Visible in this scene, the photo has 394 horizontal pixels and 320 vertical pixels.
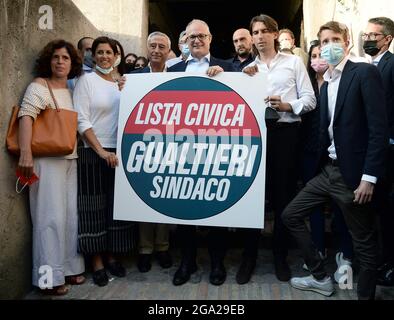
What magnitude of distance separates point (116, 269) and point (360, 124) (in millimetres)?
2105

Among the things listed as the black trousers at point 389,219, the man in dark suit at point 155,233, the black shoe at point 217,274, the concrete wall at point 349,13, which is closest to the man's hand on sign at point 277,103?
the black trousers at point 389,219

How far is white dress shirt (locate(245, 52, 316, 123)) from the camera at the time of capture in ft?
9.71

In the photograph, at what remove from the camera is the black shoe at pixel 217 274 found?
2.97 metres

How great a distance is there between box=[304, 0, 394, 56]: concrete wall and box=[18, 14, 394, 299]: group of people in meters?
1.37

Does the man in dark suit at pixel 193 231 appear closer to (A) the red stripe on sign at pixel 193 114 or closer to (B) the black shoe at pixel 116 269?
(A) the red stripe on sign at pixel 193 114

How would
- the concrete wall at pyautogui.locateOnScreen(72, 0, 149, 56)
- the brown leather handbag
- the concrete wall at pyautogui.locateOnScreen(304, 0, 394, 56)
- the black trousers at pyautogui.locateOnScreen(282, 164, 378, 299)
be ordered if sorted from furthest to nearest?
the concrete wall at pyautogui.locateOnScreen(72, 0, 149, 56), the concrete wall at pyautogui.locateOnScreen(304, 0, 394, 56), the brown leather handbag, the black trousers at pyautogui.locateOnScreen(282, 164, 378, 299)

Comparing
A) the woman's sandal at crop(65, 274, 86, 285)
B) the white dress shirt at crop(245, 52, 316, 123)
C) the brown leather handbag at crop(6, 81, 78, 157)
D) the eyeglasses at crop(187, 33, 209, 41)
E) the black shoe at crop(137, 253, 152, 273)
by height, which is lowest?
the woman's sandal at crop(65, 274, 86, 285)

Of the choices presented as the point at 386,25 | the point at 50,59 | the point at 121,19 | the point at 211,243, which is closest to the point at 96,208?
the point at 211,243

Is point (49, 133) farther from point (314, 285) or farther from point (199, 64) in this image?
point (314, 285)

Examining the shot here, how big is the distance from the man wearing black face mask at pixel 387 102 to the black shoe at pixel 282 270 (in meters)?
0.66

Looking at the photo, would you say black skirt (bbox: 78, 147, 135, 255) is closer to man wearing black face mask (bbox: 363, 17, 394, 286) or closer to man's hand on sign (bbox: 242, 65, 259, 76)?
man's hand on sign (bbox: 242, 65, 259, 76)

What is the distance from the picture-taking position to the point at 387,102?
9.57 ft

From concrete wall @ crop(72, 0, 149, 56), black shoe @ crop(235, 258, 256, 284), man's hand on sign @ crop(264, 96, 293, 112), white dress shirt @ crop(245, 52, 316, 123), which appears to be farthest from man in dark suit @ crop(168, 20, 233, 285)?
concrete wall @ crop(72, 0, 149, 56)
